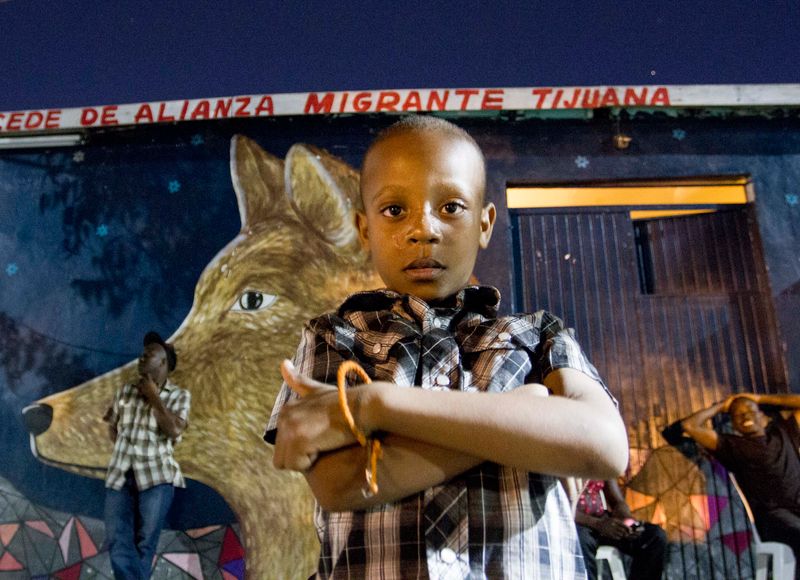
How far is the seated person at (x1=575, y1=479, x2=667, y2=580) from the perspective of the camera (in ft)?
11.4

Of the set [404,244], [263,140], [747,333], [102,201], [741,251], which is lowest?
[404,244]

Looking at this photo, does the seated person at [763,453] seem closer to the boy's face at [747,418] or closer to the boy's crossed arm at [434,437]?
the boy's face at [747,418]

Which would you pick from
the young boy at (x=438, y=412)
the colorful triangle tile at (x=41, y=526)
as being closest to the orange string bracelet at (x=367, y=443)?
the young boy at (x=438, y=412)

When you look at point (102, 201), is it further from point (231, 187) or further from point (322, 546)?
point (322, 546)

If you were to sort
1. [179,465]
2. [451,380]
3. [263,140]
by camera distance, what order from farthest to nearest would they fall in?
[263,140] < [179,465] < [451,380]

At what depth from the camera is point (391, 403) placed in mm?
697

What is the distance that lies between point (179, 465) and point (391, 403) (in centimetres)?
360

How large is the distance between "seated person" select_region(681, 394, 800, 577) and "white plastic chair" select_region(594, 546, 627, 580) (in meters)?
0.91

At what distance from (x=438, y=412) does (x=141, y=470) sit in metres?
3.52

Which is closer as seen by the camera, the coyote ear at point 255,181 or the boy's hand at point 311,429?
the boy's hand at point 311,429

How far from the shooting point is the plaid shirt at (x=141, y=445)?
12.2ft

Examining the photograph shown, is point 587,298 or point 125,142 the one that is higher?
point 125,142

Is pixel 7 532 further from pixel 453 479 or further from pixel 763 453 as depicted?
pixel 763 453

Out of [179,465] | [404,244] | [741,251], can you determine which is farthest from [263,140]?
[404,244]
